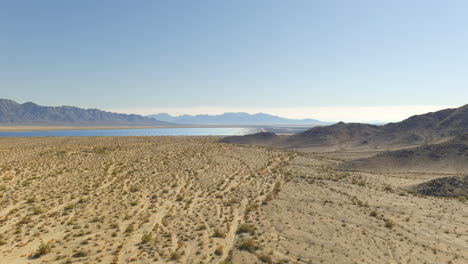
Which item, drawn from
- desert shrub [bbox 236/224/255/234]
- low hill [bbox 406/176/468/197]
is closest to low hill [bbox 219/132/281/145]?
low hill [bbox 406/176/468/197]

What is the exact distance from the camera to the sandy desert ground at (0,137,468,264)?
12883 millimetres

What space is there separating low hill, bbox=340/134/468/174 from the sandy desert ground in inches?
316

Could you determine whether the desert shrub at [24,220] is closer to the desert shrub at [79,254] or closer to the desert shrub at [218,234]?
the desert shrub at [79,254]

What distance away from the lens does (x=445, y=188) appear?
990 inches

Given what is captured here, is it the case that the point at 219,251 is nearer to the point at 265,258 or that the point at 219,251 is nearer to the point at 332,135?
the point at 265,258

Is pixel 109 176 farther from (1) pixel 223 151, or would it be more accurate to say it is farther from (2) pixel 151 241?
(1) pixel 223 151

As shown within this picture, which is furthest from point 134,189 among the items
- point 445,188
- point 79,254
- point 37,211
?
A: point 445,188

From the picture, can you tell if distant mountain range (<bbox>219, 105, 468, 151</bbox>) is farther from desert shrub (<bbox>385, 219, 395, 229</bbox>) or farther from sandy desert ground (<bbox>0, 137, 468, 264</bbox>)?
desert shrub (<bbox>385, 219, 395, 229</bbox>)

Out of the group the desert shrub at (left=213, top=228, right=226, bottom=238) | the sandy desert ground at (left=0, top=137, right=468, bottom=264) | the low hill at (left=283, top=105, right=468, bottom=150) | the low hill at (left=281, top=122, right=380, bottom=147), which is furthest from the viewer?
the low hill at (left=281, top=122, right=380, bottom=147)

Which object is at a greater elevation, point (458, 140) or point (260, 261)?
point (458, 140)

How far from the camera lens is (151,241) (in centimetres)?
1395

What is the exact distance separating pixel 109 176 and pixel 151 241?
54.4ft

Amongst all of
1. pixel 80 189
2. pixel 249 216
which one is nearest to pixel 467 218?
pixel 249 216

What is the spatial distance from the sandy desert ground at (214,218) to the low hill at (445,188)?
208 cm
